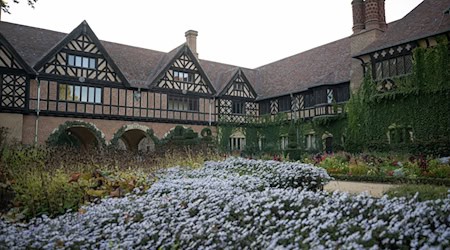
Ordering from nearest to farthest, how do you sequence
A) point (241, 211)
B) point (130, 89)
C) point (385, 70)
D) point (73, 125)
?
point (241, 211)
point (385, 70)
point (73, 125)
point (130, 89)

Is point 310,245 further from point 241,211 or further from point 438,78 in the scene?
point 438,78

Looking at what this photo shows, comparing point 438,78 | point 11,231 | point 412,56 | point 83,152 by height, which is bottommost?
point 11,231

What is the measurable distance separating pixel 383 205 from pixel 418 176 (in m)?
7.16

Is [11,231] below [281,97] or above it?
below

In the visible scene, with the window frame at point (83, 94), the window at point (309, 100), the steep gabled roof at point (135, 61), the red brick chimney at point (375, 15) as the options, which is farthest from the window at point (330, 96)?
the window frame at point (83, 94)

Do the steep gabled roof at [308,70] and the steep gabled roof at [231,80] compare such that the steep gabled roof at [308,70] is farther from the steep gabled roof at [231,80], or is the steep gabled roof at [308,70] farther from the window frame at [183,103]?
the window frame at [183,103]

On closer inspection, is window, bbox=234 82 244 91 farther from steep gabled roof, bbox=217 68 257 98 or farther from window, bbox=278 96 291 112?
window, bbox=278 96 291 112

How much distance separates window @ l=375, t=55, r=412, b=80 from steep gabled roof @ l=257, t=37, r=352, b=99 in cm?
312

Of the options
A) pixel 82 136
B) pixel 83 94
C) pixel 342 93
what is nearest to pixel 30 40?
pixel 83 94

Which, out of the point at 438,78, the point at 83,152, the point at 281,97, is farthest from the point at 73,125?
the point at 438,78

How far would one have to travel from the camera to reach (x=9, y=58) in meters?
19.8

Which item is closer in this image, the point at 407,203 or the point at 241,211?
the point at 407,203

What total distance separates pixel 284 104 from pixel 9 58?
18.3m

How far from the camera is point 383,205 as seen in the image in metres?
4.53
